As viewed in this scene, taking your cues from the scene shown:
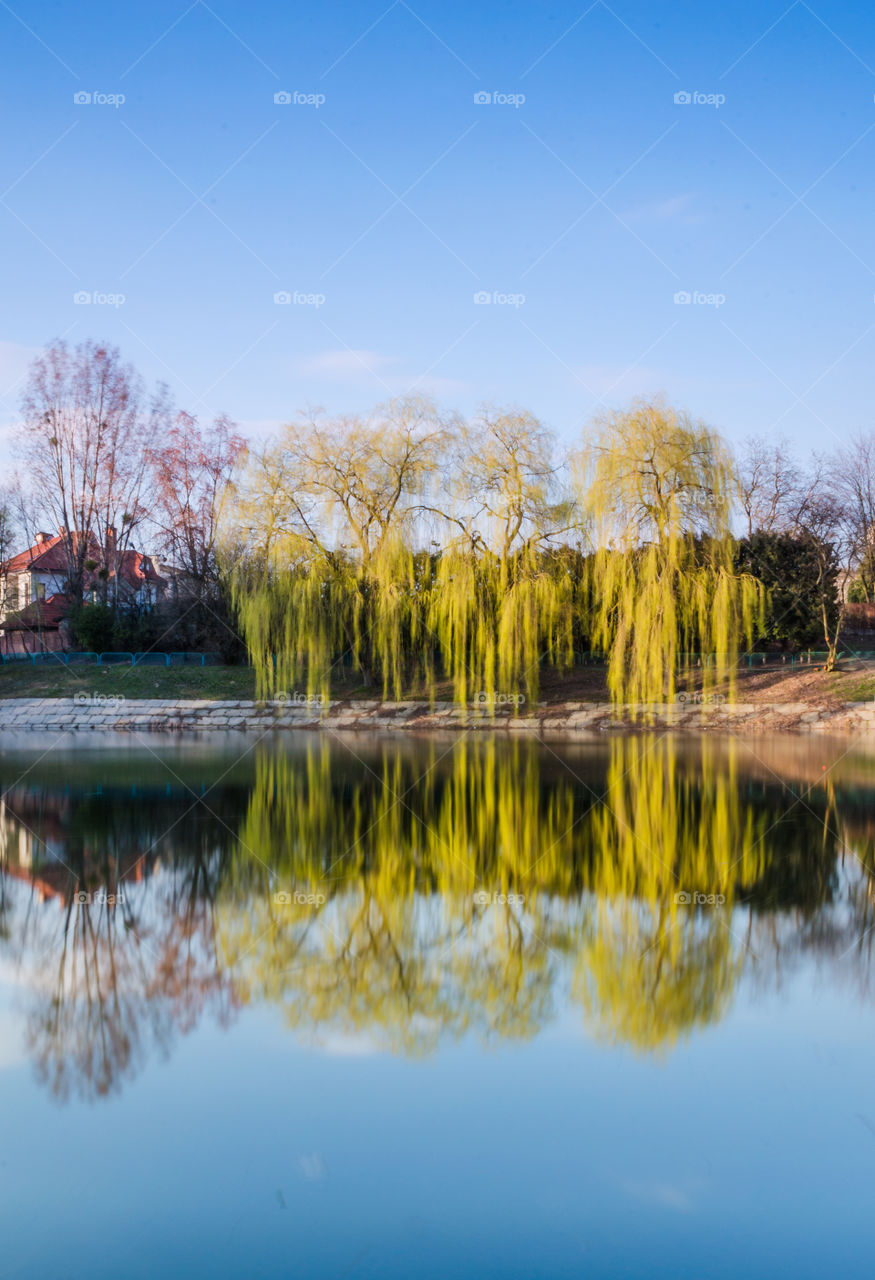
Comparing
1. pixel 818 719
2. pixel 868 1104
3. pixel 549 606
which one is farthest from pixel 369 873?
pixel 818 719

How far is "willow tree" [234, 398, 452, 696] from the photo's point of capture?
2642 cm

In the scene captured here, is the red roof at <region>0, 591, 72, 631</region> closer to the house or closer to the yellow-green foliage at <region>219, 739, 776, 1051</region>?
the house

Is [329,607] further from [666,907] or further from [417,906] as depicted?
[666,907]

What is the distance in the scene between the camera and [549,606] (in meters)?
A: 25.1

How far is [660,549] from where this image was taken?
24.6 metres

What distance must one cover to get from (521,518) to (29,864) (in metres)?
19.2

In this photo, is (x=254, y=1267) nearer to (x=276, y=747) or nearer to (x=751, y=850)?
(x=751, y=850)

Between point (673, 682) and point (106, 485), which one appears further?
point (106, 485)
